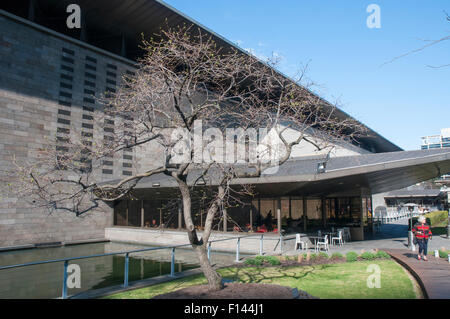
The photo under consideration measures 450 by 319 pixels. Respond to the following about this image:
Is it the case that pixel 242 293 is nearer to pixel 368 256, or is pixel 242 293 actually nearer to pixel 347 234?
pixel 368 256

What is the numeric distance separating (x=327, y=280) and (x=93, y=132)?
65.8ft

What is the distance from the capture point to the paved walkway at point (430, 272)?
7.64 m

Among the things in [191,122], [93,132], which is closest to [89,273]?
[191,122]

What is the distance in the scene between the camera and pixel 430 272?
980 cm

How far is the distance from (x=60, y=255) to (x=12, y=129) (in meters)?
8.13

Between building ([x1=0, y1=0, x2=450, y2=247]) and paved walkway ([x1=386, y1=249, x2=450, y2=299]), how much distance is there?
16.8 feet

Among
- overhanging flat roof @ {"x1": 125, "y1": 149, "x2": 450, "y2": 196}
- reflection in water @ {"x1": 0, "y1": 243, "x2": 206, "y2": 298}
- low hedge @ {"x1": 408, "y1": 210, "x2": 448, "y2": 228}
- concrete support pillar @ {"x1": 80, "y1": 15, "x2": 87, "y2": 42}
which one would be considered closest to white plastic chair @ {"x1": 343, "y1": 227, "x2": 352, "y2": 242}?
overhanging flat roof @ {"x1": 125, "y1": 149, "x2": 450, "y2": 196}

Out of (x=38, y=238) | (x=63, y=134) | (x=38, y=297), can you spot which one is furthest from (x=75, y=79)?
(x=38, y=297)

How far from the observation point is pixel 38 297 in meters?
9.77

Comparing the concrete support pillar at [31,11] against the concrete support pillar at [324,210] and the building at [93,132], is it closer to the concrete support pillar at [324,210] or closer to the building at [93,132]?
the building at [93,132]

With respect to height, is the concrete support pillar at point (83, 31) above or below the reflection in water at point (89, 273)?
above

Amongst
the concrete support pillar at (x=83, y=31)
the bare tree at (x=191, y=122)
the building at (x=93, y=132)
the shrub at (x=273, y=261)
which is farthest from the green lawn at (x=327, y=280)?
the concrete support pillar at (x=83, y=31)

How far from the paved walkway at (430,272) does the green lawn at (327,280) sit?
30cm

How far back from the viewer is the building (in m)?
19.8
